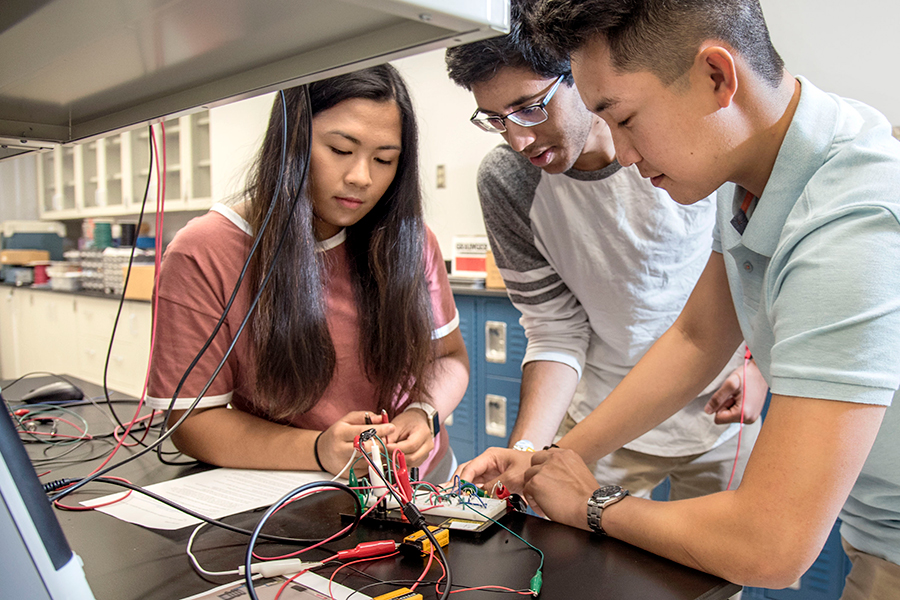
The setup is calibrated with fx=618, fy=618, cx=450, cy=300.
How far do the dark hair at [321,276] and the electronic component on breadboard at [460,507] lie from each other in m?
0.39

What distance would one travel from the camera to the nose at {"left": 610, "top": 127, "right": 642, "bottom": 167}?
2.73 feet

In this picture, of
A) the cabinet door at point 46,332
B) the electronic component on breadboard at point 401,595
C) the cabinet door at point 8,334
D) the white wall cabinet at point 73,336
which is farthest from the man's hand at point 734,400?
the cabinet door at point 8,334

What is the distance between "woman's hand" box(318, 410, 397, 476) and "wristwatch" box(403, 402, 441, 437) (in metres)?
0.18

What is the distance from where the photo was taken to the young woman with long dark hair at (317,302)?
1.07m

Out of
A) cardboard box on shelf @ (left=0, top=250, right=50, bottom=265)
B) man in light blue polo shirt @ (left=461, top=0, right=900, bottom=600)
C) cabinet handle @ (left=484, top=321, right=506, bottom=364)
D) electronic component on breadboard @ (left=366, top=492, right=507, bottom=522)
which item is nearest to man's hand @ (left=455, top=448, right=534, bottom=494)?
man in light blue polo shirt @ (left=461, top=0, right=900, bottom=600)

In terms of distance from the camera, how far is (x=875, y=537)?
0.78 meters

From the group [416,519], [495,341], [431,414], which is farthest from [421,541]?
[495,341]

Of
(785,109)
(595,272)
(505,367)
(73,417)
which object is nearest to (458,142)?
(505,367)

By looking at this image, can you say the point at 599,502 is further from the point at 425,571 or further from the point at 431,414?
the point at 431,414

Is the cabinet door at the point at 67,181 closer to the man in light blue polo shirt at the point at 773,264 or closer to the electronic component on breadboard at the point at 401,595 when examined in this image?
the man in light blue polo shirt at the point at 773,264

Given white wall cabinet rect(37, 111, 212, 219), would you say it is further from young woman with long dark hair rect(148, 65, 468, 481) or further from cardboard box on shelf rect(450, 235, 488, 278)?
young woman with long dark hair rect(148, 65, 468, 481)

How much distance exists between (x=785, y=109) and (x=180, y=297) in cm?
97

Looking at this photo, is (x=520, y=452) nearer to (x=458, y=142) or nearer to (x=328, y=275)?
(x=328, y=275)

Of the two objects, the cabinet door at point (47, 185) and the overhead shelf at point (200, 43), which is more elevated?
the cabinet door at point (47, 185)
